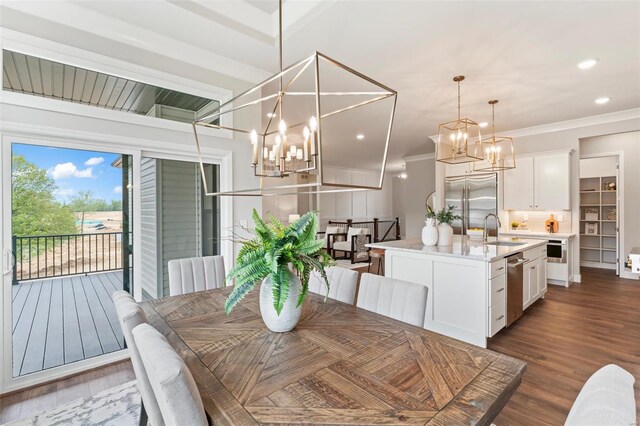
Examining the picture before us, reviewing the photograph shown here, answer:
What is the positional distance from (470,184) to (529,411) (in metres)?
5.00

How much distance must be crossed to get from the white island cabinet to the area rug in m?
2.68

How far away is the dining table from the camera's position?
93 cm

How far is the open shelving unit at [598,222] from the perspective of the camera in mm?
6621

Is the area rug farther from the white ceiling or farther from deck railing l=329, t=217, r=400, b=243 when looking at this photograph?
deck railing l=329, t=217, r=400, b=243

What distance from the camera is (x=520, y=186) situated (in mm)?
5855

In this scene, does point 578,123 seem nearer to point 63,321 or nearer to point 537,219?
point 537,219

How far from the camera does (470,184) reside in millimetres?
6324

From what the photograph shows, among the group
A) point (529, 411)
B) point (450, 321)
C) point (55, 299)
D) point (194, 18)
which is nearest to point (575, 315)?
point (450, 321)

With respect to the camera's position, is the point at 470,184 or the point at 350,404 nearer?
the point at 350,404

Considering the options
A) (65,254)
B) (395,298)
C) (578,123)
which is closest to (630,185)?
(578,123)

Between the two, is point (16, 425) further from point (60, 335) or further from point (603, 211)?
point (603, 211)

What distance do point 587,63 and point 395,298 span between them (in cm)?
356

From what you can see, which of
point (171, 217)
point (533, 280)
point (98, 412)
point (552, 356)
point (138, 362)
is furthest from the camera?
point (533, 280)

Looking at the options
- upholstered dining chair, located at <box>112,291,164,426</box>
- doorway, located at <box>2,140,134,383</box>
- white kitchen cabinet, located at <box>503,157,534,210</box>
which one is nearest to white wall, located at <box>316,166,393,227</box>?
white kitchen cabinet, located at <box>503,157,534,210</box>
